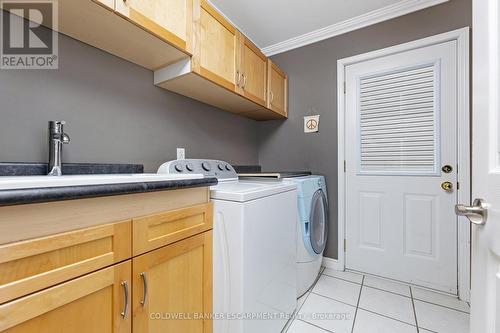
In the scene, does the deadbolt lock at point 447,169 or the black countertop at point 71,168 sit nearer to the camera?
the black countertop at point 71,168

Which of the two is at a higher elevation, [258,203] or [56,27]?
[56,27]

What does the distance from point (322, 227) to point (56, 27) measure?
7.49 ft

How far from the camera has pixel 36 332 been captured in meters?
0.56

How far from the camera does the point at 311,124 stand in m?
2.35

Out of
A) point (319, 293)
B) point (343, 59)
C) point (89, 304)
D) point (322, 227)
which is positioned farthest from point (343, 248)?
point (89, 304)

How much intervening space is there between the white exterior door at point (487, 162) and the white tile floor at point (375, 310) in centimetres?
98

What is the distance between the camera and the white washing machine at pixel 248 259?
3.30 ft

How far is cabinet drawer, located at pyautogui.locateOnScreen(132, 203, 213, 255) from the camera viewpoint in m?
0.78

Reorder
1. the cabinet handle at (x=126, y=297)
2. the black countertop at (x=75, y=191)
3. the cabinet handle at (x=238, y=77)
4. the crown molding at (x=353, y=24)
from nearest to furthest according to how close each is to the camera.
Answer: the black countertop at (x=75, y=191)
the cabinet handle at (x=126, y=297)
the cabinet handle at (x=238, y=77)
the crown molding at (x=353, y=24)

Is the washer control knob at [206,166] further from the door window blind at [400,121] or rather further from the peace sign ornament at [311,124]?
the door window blind at [400,121]

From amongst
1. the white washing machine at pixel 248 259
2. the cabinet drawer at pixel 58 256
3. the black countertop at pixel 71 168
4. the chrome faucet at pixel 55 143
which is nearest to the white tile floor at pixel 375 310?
the white washing machine at pixel 248 259

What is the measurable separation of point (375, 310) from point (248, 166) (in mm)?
1694

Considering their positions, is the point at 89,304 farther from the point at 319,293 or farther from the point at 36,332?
the point at 319,293

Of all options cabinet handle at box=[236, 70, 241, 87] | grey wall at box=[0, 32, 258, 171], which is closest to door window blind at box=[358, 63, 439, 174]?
cabinet handle at box=[236, 70, 241, 87]
